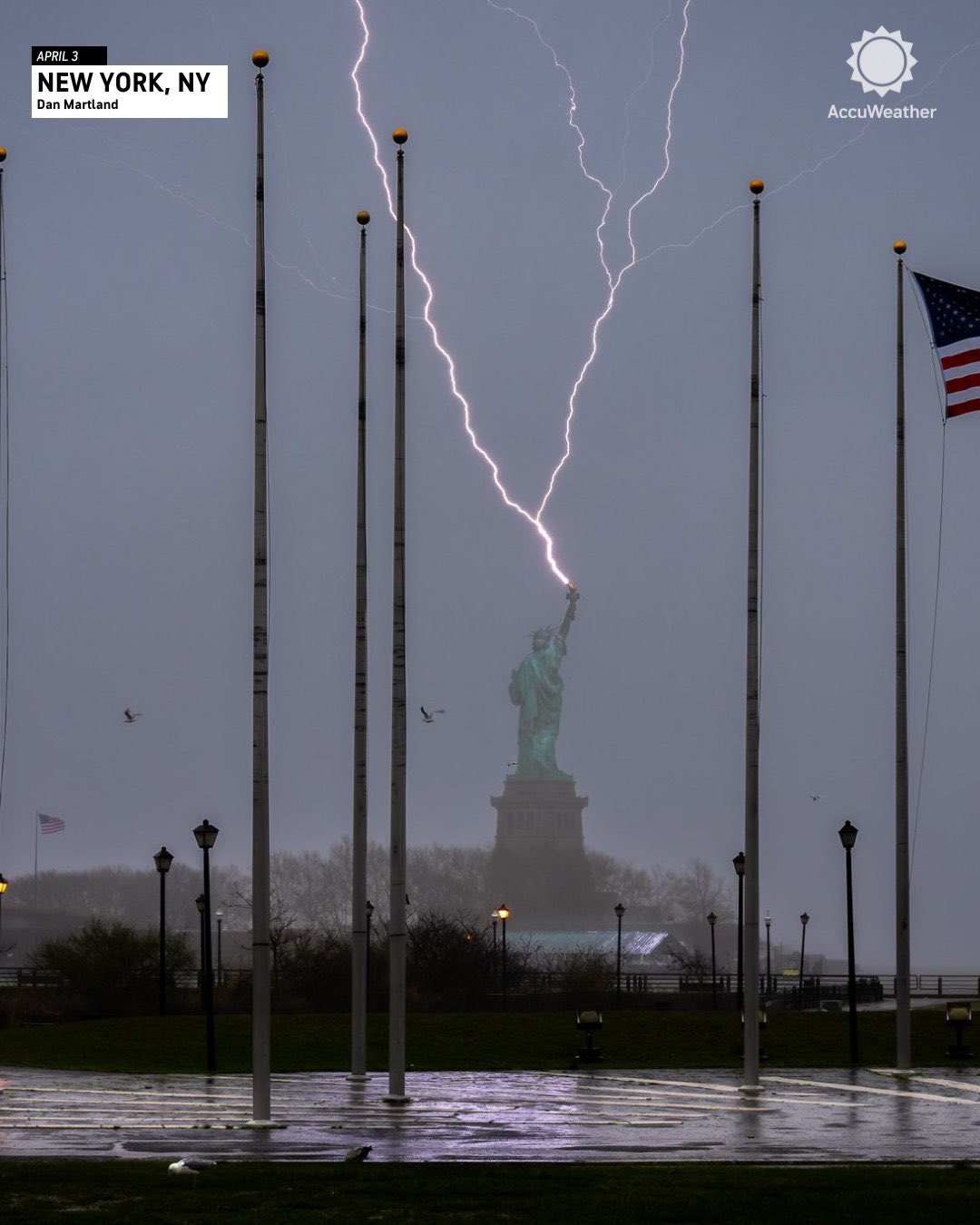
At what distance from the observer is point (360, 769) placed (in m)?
29.1

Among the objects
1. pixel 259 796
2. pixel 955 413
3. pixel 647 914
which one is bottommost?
pixel 647 914

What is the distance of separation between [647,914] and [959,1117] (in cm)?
12627

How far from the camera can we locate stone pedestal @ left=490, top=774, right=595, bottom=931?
133m

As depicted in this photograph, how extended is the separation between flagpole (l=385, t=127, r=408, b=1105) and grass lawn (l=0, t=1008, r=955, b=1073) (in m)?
7.94

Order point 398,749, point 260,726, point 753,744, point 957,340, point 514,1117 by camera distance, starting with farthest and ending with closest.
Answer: point 957,340 < point 753,744 < point 398,749 < point 260,726 < point 514,1117

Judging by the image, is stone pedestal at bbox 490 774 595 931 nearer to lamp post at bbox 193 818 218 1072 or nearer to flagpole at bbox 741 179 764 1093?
lamp post at bbox 193 818 218 1072

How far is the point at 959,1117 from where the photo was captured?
21953 mm

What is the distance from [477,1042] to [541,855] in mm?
95007

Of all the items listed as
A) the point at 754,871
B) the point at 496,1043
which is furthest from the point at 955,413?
the point at 496,1043

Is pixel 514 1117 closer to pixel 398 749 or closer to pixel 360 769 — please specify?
pixel 398 749
